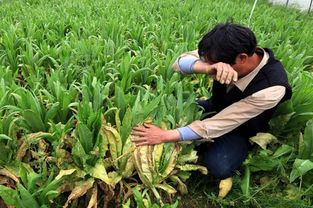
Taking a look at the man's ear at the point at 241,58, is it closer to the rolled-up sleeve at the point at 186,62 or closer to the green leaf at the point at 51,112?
the rolled-up sleeve at the point at 186,62

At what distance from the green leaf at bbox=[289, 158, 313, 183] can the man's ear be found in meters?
0.64

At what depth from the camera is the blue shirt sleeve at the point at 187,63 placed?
242 centimetres

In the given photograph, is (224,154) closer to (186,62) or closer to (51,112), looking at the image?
(186,62)

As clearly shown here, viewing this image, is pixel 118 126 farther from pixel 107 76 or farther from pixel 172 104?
pixel 107 76

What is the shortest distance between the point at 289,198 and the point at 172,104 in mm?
908

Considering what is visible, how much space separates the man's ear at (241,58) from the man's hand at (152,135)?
0.53 metres

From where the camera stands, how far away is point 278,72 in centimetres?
218

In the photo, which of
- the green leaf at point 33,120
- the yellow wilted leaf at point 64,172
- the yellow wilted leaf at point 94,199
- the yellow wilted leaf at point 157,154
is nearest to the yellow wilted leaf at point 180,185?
the yellow wilted leaf at point 157,154

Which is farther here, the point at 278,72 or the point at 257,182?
the point at 257,182

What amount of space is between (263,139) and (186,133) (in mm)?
556

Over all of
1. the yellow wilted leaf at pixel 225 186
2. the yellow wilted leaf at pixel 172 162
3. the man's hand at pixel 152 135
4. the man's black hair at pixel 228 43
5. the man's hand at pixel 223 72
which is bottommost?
the yellow wilted leaf at pixel 225 186

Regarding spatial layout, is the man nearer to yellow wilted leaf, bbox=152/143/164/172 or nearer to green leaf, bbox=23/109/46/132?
yellow wilted leaf, bbox=152/143/164/172

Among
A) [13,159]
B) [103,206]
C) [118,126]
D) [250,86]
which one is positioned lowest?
[103,206]

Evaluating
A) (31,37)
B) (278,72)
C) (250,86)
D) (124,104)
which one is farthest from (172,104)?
(31,37)
